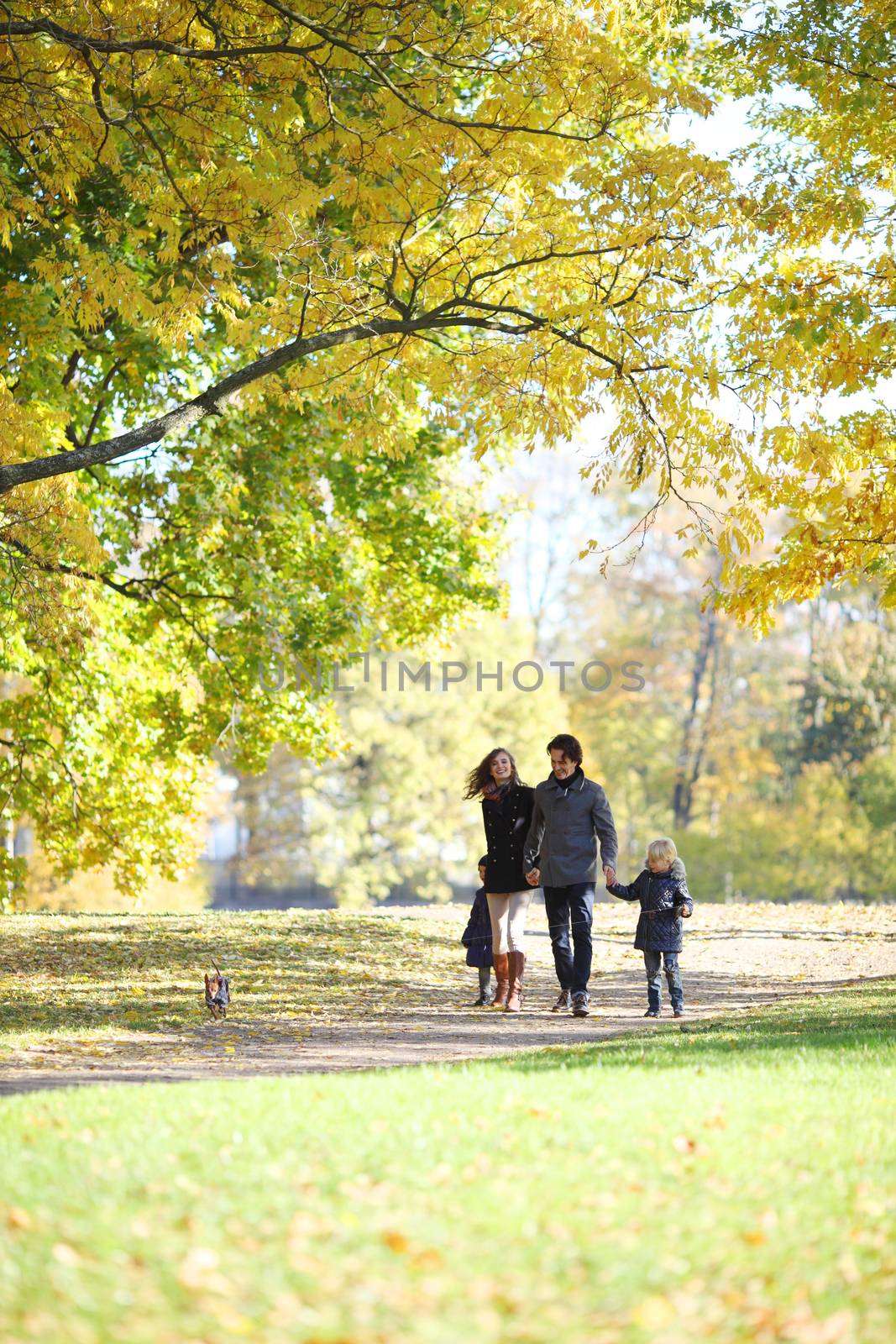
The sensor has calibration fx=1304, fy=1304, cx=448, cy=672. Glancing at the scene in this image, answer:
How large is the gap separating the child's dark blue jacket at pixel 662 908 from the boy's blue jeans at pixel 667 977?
0.14 metres

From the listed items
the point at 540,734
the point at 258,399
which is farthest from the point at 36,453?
the point at 540,734

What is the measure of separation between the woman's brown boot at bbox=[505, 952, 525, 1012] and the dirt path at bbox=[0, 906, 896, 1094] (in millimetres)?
96

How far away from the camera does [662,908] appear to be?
1082 centimetres

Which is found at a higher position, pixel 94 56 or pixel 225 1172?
pixel 94 56

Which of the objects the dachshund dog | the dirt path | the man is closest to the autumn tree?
the man

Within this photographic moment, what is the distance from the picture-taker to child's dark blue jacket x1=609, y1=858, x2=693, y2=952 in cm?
1080

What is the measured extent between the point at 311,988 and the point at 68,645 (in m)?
4.17

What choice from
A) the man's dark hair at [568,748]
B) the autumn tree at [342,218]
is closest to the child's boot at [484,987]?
the man's dark hair at [568,748]

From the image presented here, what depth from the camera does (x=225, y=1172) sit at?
4.46 m

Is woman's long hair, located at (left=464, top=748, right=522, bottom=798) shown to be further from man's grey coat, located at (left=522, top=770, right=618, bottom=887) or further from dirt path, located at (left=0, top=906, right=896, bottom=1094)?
dirt path, located at (left=0, top=906, right=896, bottom=1094)

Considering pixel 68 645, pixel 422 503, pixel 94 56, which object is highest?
pixel 94 56

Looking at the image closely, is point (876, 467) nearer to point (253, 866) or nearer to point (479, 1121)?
point (479, 1121)

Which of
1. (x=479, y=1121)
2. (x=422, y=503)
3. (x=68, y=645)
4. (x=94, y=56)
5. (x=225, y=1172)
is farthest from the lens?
(x=422, y=503)

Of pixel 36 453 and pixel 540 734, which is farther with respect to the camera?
pixel 540 734
